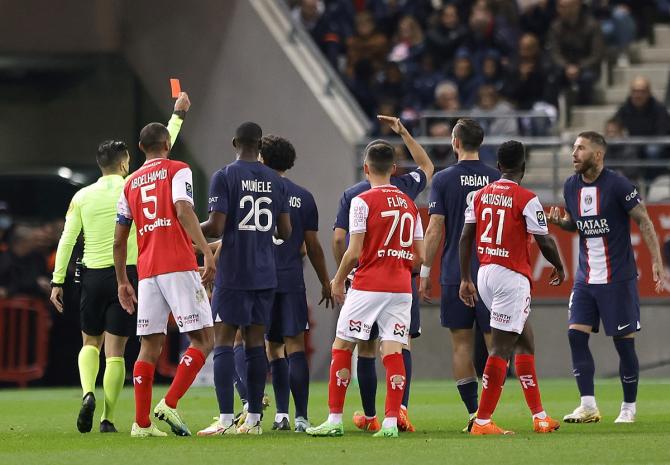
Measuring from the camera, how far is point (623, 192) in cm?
1255

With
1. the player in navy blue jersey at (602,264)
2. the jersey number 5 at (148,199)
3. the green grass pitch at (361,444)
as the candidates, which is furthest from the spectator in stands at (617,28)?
the jersey number 5 at (148,199)

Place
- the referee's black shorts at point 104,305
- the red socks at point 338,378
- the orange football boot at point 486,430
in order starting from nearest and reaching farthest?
the red socks at point 338,378 → the orange football boot at point 486,430 → the referee's black shorts at point 104,305

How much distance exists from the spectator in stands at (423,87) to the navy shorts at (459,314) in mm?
11321

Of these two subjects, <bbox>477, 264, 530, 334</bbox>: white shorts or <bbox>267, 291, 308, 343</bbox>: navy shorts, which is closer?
<bbox>477, 264, 530, 334</bbox>: white shorts

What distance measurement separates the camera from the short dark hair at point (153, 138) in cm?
1112

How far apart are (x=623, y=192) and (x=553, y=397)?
13.9 feet

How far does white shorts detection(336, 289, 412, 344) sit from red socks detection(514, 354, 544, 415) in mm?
1119

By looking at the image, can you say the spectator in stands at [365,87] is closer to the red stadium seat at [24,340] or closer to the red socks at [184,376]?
the red stadium seat at [24,340]

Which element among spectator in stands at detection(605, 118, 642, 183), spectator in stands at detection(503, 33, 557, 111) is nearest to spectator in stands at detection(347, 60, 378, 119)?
spectator in stands at detection(503, 33, 557, 111)

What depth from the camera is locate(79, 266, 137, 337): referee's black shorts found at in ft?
39.4

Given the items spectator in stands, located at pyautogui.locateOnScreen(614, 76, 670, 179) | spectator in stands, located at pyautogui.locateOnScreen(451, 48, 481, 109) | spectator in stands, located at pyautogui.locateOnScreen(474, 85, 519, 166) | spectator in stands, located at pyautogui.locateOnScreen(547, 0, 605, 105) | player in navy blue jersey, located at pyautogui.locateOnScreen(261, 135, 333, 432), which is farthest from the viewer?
spectator in stands, located at pyautogui.locateOnScreen(547, 0, 605, 105)

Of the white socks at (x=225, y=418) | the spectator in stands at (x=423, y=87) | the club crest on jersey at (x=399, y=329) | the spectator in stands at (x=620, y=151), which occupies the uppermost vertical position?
the spectator in stands at (x=423, y=87)

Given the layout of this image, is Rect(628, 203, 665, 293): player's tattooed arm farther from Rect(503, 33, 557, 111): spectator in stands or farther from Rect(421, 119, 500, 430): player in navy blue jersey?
Rect(503, 33, 557, 111): spectator in stands

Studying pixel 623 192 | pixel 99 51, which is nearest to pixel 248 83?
pixel 99 51
